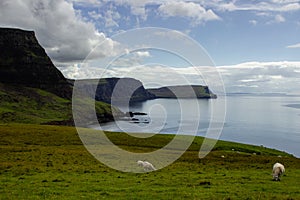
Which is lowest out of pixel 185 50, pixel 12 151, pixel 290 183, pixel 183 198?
pixel 12 151

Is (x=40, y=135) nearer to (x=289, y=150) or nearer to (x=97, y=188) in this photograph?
(x=97, y=188)

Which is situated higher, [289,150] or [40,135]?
[289,150]

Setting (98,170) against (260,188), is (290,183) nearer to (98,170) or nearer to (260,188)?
(260,188)

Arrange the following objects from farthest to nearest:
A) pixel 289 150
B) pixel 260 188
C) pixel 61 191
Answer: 1. pixel 289 150
2. pixel 260 188
3. pixel 61 191

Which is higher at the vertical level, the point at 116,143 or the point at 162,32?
the point at 162,32

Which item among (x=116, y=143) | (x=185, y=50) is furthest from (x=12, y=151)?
(x=185, y=50)

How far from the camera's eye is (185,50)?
2962 cm

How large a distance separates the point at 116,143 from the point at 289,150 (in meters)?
72.0

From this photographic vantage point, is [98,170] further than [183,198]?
Yes

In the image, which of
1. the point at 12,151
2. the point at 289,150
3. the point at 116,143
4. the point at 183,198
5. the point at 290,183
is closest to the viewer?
the point at 183,198

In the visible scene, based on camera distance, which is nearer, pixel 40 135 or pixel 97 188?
pixel 97 188

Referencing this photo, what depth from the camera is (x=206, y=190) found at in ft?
66.1

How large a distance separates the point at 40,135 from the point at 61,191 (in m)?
52.3

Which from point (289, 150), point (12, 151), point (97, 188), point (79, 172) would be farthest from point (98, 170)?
point (289, 150)
